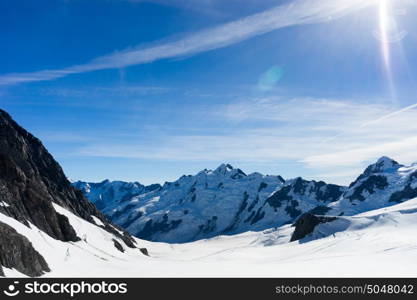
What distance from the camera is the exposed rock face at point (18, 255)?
109ft

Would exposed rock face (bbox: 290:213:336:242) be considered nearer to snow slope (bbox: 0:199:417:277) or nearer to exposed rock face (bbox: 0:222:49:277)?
snow slope (bbox: 0:199:417:277)

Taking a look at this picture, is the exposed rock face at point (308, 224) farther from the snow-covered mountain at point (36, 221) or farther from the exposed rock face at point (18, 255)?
the exposed rock face at point (18, 255)

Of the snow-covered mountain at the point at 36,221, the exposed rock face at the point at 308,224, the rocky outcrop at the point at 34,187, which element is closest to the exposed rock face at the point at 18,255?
the snow-covered mountain at the point at 36,221

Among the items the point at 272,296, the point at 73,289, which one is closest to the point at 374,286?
the point at 272,296

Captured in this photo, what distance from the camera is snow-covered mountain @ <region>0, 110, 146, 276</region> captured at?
36.2m

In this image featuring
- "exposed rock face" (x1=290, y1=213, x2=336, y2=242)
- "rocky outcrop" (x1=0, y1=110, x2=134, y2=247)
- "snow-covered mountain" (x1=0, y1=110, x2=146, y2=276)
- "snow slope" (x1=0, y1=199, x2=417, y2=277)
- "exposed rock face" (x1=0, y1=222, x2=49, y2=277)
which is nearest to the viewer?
"exposed rock face" (x1=0, y1=222, x2=49, y2=277)

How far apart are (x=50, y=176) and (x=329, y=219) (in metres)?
85.8

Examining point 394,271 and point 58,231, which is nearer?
point 394,271

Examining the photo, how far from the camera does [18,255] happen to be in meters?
35.1

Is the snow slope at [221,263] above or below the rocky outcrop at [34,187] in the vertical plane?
below

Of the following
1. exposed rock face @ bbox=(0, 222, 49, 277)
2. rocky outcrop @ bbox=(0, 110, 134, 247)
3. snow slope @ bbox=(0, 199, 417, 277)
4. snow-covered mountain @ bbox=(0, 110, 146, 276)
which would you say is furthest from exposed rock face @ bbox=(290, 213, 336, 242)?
exposed rock face @ bbox=(0, 222, 49, 277)

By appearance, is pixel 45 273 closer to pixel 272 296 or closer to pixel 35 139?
pixel 272 296

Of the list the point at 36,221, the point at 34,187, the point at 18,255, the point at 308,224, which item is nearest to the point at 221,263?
the point at 36,221

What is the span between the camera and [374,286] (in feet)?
81.0
